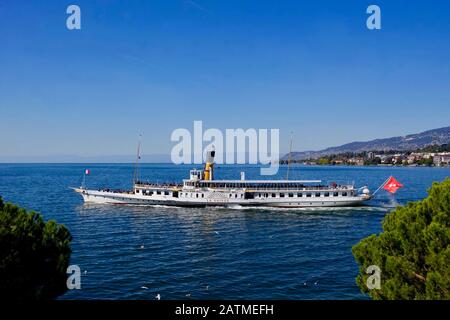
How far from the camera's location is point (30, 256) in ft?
49.2

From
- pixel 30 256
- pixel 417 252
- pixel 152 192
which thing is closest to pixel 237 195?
pixel 152 192

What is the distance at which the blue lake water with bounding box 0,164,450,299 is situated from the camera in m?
27.7

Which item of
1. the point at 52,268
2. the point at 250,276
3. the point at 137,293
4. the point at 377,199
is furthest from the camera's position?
the point at 377,199

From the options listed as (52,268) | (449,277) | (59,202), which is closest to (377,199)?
(59,202)

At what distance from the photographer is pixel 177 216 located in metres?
59.2

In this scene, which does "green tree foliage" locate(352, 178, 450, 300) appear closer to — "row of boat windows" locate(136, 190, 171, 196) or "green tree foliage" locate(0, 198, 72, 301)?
"green tree foliage" locate(0, 198, 72, 301)

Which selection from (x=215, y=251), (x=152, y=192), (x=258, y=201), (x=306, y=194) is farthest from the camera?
(x=152, y=192)

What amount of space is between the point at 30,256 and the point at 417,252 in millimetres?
15551

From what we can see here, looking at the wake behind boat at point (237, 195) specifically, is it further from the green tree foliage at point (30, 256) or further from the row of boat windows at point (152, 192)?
the green tree foliage at point (30, 256)

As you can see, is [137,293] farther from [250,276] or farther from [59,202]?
[59,202]

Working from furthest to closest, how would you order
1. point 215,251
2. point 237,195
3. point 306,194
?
point 237,195 → point 306,194 → point 215,251

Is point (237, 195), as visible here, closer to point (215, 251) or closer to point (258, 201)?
point (258, 201)

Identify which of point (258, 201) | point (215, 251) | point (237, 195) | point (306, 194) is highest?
point (306, 194)
